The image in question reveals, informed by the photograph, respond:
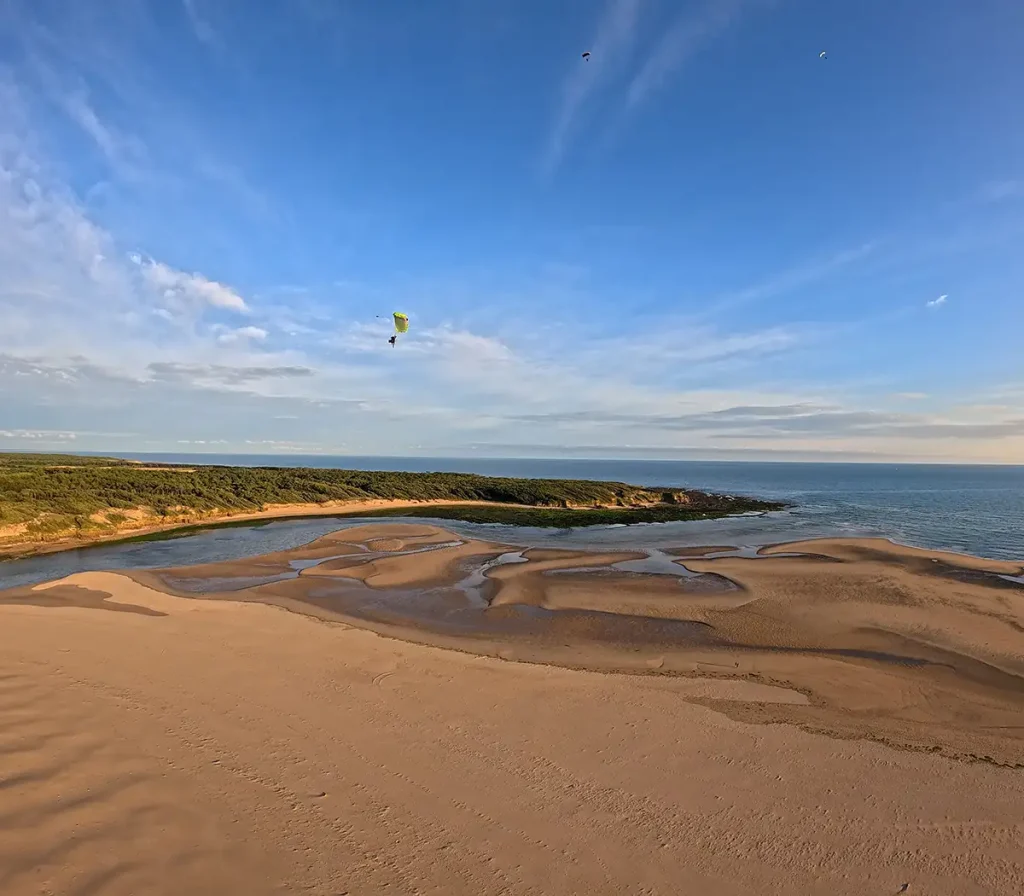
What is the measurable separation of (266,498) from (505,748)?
3968 cm

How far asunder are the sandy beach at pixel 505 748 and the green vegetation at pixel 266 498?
16.5 meters

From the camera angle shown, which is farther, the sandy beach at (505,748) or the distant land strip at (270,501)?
the distant land strip at (270,501)

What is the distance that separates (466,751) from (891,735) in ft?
21.0

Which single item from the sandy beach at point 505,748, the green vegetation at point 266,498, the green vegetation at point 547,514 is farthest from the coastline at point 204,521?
the sandy beach at point 505,748

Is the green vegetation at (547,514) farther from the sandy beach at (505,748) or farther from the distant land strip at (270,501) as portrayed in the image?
the sandy beach at (505,748)

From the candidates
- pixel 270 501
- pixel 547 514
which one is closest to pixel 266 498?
pixel 270 501

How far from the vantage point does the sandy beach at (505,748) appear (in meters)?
5.41

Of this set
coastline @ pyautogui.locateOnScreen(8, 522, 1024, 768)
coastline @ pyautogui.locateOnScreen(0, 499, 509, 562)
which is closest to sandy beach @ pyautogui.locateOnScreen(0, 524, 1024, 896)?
coastline @ pyautogui.locateOnScreen(8, 522, 1024, 768)

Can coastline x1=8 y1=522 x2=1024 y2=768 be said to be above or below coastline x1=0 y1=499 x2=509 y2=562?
below

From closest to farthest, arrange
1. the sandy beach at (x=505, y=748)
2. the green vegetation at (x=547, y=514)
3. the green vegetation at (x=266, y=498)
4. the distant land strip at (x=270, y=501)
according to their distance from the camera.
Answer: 1. the sandy beach at (x=505, y=748)
2. the distant land strip at (x=270, y=501)
3. the green vegetation at (x=266, y=498)
4. the green vegetation at (x=547, y=514)

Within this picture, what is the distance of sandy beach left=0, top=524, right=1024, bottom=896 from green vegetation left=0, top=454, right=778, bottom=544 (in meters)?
16.5

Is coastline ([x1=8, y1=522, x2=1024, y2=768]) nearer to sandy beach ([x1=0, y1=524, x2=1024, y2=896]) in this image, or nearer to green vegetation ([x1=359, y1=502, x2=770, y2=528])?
sandy beach ([x1=0, y1=524, x2=1024, y2=896])

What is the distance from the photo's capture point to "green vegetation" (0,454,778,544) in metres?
29.6

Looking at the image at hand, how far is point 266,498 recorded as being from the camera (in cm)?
4266
